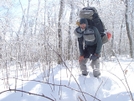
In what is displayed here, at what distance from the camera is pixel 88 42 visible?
3627 mm

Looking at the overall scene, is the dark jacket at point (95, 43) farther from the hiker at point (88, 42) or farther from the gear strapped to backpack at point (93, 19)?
the gear strapped to backpack at point (93, 19)

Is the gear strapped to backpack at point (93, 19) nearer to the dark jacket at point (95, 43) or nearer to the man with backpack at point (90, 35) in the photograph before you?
the man with backpack at point (90, 35)

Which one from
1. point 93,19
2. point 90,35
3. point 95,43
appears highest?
point 93,19

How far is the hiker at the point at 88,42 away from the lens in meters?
3.48

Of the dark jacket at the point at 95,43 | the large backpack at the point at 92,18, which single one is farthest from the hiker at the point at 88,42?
the large backpack at the point at 92,18

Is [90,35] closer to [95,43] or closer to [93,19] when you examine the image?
[95,43]

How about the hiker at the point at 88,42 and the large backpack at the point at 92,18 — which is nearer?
the hiker at the point at 88,42

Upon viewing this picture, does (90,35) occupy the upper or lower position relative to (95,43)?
upper

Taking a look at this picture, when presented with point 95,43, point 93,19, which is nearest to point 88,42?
point 95,43

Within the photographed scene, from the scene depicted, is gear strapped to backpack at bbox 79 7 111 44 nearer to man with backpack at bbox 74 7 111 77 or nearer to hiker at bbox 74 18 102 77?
man with backpack at bbox 74 7 111 77

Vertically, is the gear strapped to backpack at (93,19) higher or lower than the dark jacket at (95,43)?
higher

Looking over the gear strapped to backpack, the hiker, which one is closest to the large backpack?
the gear strapped to backpack

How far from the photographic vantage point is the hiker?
3475mm

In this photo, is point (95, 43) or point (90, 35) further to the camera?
point (95, 43)
